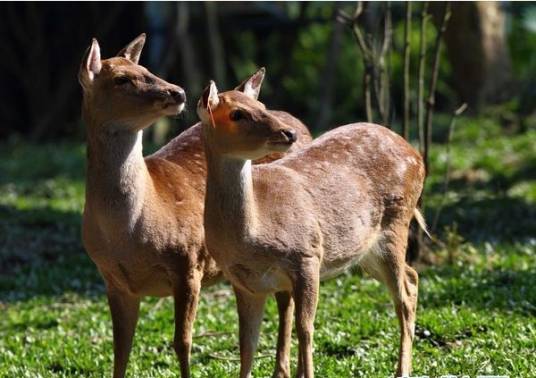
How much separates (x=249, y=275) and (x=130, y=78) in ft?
3.51

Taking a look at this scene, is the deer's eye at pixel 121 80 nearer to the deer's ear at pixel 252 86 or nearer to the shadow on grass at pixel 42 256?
the deer's ear at pixel 252 86

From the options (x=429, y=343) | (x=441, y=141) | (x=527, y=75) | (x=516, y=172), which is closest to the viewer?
(x=429, y=343)

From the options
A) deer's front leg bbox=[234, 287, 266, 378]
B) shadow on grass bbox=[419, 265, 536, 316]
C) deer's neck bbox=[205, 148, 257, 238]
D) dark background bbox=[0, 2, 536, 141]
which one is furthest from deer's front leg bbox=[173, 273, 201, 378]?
dark background bbox=[0, 2, 536, 141]

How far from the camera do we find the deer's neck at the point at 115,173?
5.62 metres

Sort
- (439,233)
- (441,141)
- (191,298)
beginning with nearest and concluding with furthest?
(191,298), (439,233), (441,141)

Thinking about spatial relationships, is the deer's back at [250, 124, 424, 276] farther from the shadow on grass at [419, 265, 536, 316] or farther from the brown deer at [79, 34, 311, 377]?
the shadow on grass at [419, 265, 536, 316]

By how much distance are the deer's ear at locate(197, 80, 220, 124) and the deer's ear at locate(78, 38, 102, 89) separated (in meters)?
0.66

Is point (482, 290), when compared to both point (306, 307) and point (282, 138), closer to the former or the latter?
point (306, 307)

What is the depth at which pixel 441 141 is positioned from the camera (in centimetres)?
1463

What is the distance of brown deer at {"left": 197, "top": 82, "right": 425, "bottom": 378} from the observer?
17.3 feet

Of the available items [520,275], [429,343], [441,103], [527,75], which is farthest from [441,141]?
[429,343]

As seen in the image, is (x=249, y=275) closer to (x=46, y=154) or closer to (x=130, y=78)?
(x=130, y=78)

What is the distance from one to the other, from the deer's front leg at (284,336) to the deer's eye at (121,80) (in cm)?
142

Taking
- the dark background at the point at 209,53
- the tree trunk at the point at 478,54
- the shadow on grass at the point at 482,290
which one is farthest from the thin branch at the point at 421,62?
the dark background at the point at 209,53
